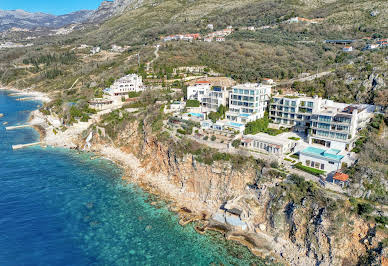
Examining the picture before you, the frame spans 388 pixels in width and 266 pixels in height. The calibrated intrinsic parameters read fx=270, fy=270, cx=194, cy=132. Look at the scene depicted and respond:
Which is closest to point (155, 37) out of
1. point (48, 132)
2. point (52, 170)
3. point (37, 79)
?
point (37, 79)

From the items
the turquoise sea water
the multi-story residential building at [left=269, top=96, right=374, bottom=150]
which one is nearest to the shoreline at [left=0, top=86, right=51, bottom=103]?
the turquoise sea water

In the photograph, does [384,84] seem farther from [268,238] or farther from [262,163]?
[268,238]

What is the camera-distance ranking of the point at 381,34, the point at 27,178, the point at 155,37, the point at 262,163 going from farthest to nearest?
the point at 155,37, the point at 381,34, the point at 27,178, the point at 262,163

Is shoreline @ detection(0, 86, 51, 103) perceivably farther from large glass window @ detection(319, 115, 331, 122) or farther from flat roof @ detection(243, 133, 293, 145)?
large glass window @ detection(319, 115, 331, 122)

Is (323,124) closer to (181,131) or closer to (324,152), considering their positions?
(324,152)

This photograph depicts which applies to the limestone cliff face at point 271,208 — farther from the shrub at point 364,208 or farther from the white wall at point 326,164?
the white wall at point 326,164

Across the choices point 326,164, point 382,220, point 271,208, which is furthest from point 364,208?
point 271,208
